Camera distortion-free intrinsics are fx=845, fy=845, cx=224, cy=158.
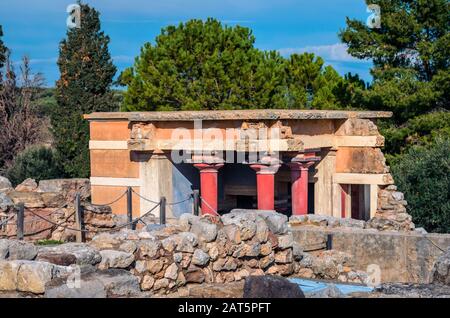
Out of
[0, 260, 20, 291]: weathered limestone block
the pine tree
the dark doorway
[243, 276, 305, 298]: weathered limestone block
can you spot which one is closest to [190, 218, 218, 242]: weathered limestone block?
[243, 276, 305, 298]: weathered limestone block

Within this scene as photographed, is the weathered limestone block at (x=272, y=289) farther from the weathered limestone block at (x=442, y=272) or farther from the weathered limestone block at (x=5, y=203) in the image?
the weathered limestone block at (x=5, y=203)

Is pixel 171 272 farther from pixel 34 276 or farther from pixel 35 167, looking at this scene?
pixel 35 167

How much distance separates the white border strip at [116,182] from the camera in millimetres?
20906

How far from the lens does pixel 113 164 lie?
2123 cm

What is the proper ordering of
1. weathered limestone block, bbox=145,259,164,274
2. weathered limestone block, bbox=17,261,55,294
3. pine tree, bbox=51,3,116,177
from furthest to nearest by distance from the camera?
pine tree, bbox=51,3,116,177 < weathered limestone block, bbox=145,259,164,274 < weathered limestone block, bbox=17,261,55,294

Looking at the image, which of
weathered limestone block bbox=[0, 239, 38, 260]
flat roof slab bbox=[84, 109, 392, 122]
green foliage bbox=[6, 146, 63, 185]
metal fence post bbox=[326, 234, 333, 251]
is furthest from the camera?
green foliage bbox=[6, 146, 63, 185]

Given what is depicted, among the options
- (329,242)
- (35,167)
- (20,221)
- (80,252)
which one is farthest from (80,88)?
(80,252)

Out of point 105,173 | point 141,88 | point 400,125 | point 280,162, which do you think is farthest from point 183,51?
point 280,162

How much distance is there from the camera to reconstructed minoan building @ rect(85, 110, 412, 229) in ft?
62.9

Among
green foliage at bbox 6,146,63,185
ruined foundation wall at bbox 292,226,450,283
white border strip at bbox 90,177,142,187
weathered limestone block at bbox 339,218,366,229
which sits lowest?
ruined foundation wall at bbox 292,226,450,283

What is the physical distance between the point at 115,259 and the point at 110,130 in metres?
12.8

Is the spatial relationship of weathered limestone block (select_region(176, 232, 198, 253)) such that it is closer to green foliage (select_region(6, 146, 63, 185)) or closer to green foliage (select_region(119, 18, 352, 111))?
green foliage (select_region(6, 146, 63, 185))

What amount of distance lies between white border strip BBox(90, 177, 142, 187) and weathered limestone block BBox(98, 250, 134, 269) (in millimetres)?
11991
